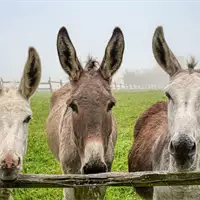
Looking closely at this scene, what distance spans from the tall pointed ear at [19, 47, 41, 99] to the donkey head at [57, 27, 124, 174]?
45 centimetres

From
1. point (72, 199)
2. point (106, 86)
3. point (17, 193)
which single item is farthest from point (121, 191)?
point (106, 86)

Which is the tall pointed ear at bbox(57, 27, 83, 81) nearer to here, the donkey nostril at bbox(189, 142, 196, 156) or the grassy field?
the donkey nostril at bbox(189, 142, 196, 156)

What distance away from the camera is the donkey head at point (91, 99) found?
4.15 metres

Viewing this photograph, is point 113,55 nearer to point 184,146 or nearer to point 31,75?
point 31,75

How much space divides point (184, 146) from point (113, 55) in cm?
201

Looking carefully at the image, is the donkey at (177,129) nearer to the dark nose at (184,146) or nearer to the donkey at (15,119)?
the dark nose at (184,146)

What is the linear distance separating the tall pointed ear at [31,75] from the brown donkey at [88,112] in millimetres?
461

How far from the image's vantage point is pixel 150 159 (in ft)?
17.4

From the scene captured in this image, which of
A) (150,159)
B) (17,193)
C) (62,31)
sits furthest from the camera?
(17,193)

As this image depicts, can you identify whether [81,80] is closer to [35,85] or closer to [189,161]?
[35,85]

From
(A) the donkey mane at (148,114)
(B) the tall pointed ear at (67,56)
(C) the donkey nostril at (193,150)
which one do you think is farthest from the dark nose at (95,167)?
(A) the donkey mane at (148,114)

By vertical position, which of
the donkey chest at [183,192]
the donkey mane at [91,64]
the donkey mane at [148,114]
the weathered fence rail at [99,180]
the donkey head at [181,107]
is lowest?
the donkey chest at [183,192]

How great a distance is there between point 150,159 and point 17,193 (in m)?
3.63

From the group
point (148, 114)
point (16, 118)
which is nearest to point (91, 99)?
point (16, 118)
